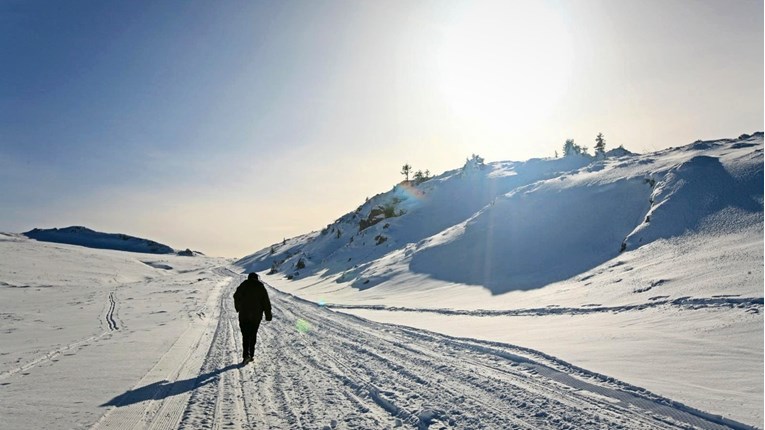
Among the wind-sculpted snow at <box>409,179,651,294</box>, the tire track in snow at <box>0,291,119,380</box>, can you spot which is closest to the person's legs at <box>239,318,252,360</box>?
the tire track in snow at <box>0,291,119,380</box>

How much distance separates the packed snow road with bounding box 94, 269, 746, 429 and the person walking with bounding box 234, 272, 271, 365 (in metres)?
0.46

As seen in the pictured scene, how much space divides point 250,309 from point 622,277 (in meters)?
15.2

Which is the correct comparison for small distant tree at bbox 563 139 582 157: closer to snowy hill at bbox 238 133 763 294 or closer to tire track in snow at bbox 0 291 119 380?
snowy hill at bbox 238 133 763 294

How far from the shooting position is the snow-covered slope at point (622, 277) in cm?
817

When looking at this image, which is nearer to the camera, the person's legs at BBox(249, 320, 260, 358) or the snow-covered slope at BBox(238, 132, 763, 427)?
the snow-covered slope at BBox(238, 132, 763, 427)

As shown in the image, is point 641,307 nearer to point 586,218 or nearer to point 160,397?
point 160,397

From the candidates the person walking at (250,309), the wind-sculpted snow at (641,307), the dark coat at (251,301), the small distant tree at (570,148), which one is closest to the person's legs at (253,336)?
the person walking at (250,309)

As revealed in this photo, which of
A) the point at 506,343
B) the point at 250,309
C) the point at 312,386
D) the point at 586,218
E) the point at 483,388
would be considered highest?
the point at 586,218

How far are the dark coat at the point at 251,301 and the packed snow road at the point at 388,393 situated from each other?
998 mm

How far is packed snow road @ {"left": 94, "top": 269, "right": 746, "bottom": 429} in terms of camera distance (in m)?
5.68

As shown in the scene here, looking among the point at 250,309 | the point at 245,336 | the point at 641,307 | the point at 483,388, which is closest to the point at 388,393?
the point at 483,388

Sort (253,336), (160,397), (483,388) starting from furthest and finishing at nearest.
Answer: (253,336) < (483,388) < (160,397)

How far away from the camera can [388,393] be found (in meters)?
6.95

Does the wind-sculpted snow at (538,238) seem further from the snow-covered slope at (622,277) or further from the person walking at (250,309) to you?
the person walking at (250,309)
